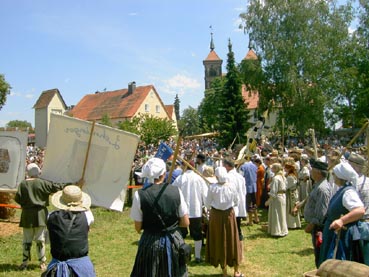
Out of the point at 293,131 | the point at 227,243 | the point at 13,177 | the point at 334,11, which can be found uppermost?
the point at 334,11

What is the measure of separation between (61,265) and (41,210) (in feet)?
10.3

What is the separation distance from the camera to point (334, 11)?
30062 mm

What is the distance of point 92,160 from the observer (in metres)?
5.55

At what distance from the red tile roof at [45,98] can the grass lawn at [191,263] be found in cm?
5080

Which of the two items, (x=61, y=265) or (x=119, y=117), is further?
(x=119, y=117)

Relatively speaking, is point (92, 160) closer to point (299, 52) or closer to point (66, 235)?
point (66, 235)

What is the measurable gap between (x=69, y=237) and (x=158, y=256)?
95 centimetres

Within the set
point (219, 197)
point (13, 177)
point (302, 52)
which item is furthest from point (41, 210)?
point (302, 52)

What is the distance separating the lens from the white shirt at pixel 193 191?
739 cm

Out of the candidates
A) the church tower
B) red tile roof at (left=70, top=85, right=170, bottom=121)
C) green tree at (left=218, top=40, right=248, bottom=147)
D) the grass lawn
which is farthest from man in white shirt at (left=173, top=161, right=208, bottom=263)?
the church tower

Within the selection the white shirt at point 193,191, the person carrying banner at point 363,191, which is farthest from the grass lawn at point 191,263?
the person carrying banner at point 363,191

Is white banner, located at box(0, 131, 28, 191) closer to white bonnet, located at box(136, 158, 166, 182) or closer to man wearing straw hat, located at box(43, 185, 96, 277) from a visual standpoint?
man wearing straw hat, located at box(43, 185, 96, 277)

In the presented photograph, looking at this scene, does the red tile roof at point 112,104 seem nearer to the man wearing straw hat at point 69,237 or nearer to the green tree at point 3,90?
the green tree at point 3,90

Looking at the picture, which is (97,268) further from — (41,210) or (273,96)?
(273,96)
